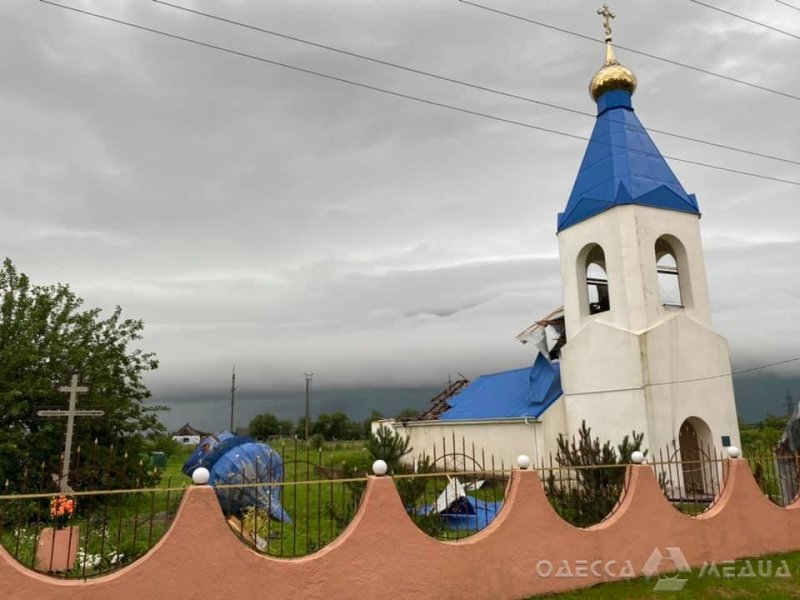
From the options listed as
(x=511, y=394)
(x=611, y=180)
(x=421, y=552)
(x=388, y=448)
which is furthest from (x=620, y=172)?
(x=421, y=552)

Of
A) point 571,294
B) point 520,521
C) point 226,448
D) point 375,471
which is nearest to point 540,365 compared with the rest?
point 571,294

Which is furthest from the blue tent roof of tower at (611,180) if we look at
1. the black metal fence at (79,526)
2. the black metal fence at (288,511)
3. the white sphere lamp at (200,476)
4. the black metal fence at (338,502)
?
the white sphere lamp at (200,476)

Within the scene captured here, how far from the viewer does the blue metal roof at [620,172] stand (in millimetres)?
15266

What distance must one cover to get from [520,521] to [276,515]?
906cm

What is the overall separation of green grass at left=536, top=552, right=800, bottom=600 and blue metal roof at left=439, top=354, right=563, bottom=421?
9091mm

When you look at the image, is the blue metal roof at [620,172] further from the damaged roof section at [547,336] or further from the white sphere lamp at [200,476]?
the white sphere lamp at [200,476]

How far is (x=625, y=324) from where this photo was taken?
48.0ft

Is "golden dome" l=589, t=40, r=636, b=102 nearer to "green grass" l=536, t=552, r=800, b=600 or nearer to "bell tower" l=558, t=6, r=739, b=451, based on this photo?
"bell tower" l=558, t=6, r=739, b=451

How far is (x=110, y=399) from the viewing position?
1508cm

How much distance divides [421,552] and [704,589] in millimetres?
3860

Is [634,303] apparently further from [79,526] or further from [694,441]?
[79,526]

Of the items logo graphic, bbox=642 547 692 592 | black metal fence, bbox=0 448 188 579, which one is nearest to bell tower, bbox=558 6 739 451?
logo graphic, bbox=642 547 692 592

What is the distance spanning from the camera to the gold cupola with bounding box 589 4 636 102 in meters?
16.9

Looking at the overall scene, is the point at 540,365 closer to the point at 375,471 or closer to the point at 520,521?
the point at 520,521
